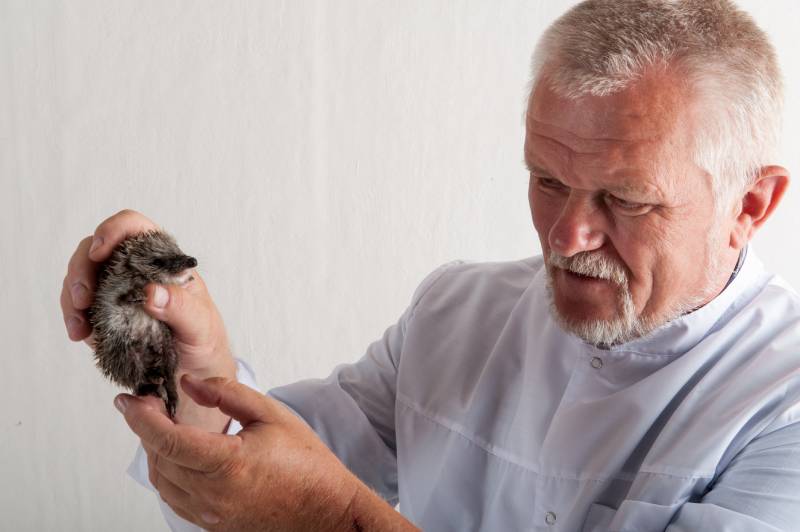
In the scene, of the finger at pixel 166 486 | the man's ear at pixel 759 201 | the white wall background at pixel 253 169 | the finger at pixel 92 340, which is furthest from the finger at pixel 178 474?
the white wall background at pixel 253 169

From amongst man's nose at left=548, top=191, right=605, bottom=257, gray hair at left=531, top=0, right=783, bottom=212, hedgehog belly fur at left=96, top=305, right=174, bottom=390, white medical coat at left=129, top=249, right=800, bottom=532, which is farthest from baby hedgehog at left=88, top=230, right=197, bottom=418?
gray hair at left=531, top=0, right=783, bottom=212

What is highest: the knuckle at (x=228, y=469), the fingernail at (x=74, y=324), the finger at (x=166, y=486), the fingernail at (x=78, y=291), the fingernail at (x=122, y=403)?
the fingernail at (x=78, y=291)

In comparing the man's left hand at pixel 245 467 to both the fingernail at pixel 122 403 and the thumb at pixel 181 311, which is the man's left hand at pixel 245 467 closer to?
the fingernail at pixel 122 403

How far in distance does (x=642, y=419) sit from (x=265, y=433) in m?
0.64

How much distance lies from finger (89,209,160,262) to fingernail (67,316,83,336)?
10 cm

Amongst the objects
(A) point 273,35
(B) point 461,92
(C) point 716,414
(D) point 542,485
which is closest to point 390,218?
(B) point 461,92

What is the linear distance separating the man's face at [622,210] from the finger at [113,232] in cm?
66

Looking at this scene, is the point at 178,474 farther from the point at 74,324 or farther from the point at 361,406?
the point at 361,406

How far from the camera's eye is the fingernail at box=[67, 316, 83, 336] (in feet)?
4.71

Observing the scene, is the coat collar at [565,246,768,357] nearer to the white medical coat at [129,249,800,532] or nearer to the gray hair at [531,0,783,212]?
the white medical coat at [129,249,800,532]

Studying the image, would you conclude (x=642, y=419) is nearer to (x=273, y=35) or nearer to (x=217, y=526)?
(x=217, y=526)

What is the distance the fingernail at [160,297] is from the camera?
4.38 feet

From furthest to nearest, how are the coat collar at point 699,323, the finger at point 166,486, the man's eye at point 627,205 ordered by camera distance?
1. the coat collar at point 699,323
2. the man's eye at point 627,205
3. the finger at point 166,486

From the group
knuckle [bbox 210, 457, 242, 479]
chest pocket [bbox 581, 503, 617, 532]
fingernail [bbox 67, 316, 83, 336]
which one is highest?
fingernail [bbox 67, 316, 83, 336]
